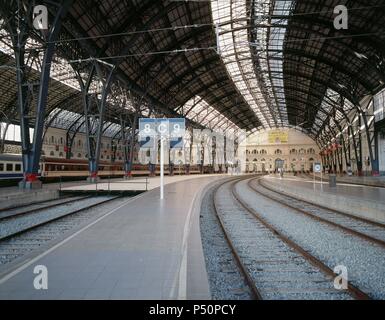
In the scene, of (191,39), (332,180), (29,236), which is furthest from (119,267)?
(191,39)

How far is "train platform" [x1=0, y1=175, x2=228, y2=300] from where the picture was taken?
4309 mm

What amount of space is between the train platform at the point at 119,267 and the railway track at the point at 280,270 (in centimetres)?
119

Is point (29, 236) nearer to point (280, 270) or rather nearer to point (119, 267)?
point (119, 267)

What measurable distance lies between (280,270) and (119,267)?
3317 mm

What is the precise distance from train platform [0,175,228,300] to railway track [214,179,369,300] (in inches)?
47.0

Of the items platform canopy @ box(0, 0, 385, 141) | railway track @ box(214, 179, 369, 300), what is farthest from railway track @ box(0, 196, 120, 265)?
platform canopy @ box(0, 0, 385, 141)

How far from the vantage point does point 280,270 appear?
6582mm

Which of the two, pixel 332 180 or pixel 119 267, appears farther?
pixel 332 180

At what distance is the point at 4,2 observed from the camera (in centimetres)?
1800

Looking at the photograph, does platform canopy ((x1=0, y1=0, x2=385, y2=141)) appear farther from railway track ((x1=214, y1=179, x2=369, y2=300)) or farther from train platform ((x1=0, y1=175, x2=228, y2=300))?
train platform ((x1=0, y1=175, x2=228, y2=300))

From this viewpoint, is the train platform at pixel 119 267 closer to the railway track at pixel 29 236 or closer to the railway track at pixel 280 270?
the railway track at pixel 280 270

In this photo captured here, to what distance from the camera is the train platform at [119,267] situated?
4.31m

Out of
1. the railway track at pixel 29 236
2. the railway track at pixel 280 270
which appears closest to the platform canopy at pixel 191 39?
the railway track at pixel 29 236
